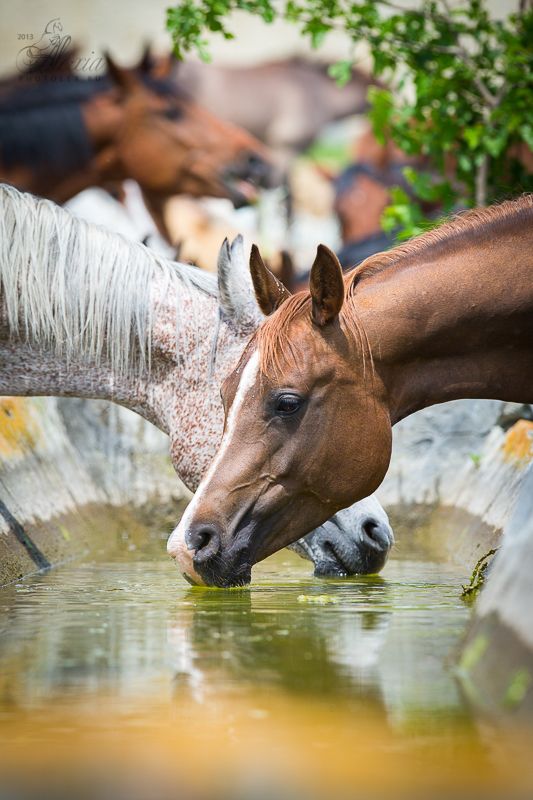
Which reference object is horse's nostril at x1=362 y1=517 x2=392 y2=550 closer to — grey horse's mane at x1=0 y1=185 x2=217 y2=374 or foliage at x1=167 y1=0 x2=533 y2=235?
grey horse's mane at x1=0 y1=185 x2=217 y2=374

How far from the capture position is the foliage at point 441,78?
24.7 feet

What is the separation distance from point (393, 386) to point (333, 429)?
0.99 ft

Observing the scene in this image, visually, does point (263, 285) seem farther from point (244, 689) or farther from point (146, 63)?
point (146, 63)

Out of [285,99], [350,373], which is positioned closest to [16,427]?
[350,373]

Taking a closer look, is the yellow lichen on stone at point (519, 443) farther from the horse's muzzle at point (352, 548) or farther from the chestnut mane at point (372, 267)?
the chestnut mane at point (372, 267)

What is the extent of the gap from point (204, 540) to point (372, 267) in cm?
117

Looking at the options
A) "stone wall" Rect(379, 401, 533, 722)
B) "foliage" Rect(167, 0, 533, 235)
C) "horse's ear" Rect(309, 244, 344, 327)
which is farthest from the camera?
"foliage" Rect(167, 0, 533, 235)

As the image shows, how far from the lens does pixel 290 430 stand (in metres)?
3.99

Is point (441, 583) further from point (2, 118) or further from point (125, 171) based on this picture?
point (125, 171)

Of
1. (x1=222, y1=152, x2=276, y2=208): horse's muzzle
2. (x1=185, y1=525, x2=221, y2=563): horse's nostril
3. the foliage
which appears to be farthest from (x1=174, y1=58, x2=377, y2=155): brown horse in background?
(x1=185, y1=525, x2=221, y2=563): horse's nostril

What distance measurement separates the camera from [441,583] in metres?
4.64

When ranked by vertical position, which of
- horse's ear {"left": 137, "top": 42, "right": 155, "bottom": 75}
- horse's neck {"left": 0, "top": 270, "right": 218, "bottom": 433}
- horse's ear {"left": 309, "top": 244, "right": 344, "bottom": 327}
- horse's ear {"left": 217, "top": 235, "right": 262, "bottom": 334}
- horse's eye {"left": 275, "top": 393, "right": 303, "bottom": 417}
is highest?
horse's ear {"left": 309, "top": 244, "right": 344, "bottom": 327}

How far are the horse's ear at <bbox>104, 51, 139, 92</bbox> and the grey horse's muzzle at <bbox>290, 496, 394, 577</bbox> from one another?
6.88 m

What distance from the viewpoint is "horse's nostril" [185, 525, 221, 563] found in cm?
394
